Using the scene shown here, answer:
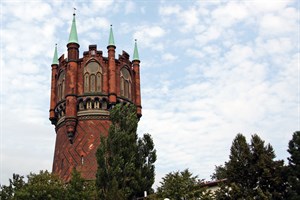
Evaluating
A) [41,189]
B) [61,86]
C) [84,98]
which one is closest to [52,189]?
[41,189]

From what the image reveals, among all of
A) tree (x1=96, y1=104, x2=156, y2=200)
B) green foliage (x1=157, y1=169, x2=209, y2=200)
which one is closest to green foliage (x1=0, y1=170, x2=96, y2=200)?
tree (x1=96, y1=104, x2=156, y2=200)

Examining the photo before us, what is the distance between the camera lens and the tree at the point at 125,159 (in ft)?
101

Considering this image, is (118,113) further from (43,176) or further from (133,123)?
(43,176)

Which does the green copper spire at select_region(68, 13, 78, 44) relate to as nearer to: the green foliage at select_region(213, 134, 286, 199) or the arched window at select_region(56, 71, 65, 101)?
the arched window at select_region(56, 71, 65, 101)

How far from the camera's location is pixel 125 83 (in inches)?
1789

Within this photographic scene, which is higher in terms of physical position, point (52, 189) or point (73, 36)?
point (73, 36)

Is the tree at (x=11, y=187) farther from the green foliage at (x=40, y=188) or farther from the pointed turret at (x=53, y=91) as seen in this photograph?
the pointed turret at (x=53, y=91)

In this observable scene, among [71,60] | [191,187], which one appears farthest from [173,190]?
[71,60]

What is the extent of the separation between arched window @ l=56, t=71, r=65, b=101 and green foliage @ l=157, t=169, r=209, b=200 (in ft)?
65.1

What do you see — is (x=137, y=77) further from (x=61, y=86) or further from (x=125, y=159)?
(x=125, y=159)

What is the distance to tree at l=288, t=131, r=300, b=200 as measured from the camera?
74.9ft

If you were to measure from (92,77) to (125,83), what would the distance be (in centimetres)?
327

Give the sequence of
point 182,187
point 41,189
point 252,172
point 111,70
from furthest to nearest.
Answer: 1. point 111,70
2. point 41,189
3. point 182,187
4. point 252,172

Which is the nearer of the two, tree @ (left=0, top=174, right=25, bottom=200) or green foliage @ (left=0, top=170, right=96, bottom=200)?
green foliage @ (left=0, top=170, right=96, bottom=200)
